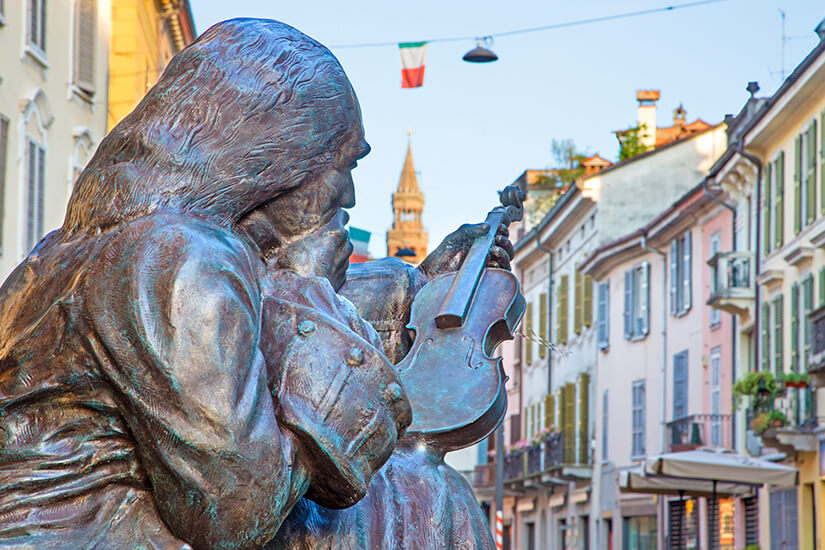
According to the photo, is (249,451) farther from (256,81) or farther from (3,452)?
(256,81)

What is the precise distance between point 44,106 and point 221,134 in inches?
665

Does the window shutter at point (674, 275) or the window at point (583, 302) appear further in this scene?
the window at point (583, 302)

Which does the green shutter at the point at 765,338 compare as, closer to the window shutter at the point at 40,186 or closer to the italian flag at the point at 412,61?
the italian flag at the point at 412,61

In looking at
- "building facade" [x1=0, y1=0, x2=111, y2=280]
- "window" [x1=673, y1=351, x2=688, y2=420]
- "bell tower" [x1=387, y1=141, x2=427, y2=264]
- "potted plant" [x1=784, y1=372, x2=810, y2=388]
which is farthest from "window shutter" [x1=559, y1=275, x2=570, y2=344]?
"bell tower" [x1=387, y1=141, x2=427, y2=264]

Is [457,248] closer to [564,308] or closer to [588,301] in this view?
[588,301]

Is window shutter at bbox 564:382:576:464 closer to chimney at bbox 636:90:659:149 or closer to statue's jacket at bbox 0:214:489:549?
chimney at bbox 636:90:659:149

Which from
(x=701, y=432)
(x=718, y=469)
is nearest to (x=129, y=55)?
(x=718, y=469)

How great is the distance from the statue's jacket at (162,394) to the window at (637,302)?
112ft

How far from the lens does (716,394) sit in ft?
100

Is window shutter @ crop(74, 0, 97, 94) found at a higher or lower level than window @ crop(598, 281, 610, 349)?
higher

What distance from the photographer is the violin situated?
6.24ft

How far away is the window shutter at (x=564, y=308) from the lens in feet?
140

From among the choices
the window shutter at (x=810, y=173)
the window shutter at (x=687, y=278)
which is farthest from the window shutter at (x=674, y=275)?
the window shutter at (x=810, y=173)

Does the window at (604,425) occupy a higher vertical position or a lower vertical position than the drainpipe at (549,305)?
lower
